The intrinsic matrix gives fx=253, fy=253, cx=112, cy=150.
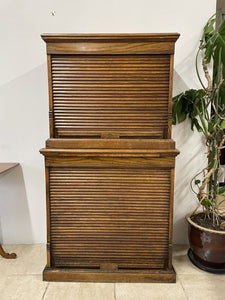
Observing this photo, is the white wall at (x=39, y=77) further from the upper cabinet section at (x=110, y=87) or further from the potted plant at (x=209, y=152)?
the upper cabinet section at (x=110, y=87)

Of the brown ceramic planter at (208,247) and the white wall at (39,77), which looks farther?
the white wall at (39,77)

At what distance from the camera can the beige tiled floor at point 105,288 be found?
5.39 ft

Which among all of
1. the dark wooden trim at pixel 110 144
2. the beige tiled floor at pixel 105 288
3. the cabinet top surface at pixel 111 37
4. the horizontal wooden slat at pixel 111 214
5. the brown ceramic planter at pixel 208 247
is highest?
the cabinet top surface at pixel 111 37

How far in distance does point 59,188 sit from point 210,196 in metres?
1.17

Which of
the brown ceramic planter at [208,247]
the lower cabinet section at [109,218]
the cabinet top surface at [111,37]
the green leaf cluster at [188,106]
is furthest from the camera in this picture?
the green leaf cluster at [188,106]

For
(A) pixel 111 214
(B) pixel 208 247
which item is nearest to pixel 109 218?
(A) pixel 111 214

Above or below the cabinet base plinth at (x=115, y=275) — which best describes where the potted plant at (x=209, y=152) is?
above

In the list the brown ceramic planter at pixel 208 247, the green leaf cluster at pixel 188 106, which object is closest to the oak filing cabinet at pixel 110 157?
the brown ceramic planter at pixel 208 247

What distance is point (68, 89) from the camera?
166 cm

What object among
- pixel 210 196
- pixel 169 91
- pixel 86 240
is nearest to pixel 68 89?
pixel 169 91

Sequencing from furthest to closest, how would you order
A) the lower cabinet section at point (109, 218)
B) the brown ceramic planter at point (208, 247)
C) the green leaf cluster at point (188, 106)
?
the green leaf cluster at point (188, 106) → the brown ceramic planter at point (208, 247) → the lower cabinet section at point (109, 218)

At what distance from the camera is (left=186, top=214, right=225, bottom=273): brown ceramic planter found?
1.80m

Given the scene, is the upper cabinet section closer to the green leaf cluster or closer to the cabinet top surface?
the cabinet top surface

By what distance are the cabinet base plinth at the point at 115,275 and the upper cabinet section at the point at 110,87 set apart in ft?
3.08
